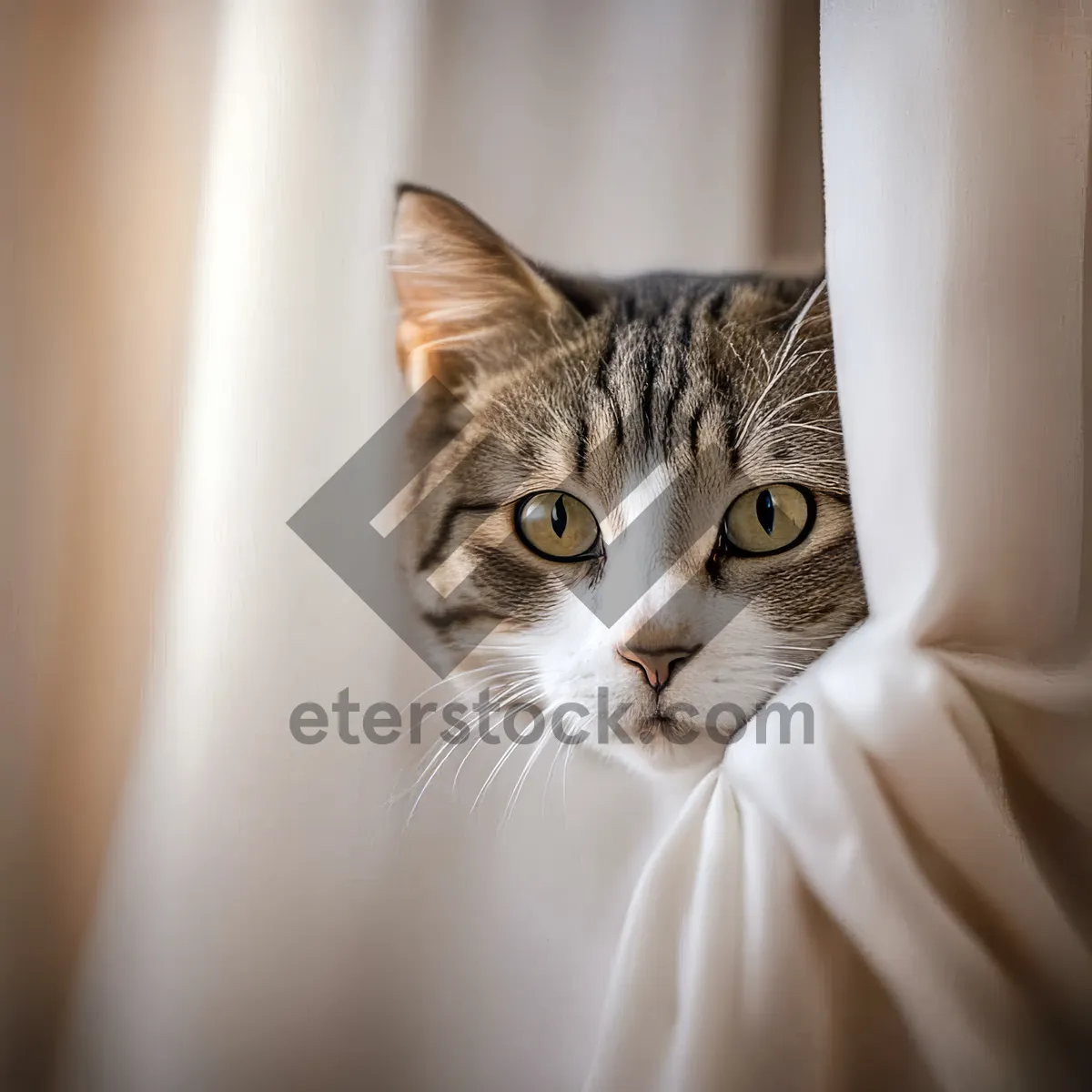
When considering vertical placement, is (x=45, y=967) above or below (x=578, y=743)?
below

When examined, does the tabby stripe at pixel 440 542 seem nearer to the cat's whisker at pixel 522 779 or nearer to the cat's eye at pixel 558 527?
the cat's eye at pixel 558 527

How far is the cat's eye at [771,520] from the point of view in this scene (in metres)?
0.59

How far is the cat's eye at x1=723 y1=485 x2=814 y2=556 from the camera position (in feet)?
1.93

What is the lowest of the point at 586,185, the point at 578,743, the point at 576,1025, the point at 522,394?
the point at 576,1025

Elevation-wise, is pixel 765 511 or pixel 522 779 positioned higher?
pixel 765 511

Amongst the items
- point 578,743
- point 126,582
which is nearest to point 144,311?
point 126,582

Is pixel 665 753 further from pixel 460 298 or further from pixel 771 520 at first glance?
pixel 460 298

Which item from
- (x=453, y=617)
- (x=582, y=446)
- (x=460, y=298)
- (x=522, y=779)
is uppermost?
(x=460, y=298)

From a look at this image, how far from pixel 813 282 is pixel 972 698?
309 mm

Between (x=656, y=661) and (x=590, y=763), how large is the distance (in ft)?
0.35

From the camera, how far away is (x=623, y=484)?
596mm

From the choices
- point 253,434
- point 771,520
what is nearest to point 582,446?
point 771,520

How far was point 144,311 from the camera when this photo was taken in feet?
2.14

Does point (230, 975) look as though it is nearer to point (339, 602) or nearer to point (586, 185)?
point (339, 602)
